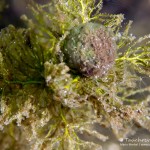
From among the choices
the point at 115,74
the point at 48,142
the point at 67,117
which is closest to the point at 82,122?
the point at 67,117

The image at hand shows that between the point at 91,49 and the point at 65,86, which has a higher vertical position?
the point at 91,49
